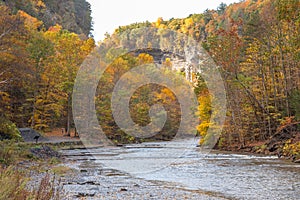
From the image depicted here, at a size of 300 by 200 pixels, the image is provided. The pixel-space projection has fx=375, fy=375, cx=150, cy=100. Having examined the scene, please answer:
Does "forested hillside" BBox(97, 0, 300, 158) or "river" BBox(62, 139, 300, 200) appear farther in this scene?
"forested hillside" BBox(97, 0, 300, 158)

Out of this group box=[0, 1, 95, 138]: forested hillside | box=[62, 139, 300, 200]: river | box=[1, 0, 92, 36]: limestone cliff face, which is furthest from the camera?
box=[1, 0, 92, 36]: limestone cliff face

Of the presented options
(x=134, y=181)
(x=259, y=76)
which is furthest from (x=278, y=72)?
(x=134, y=181)

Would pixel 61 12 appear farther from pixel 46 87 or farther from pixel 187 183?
pixel 187 183

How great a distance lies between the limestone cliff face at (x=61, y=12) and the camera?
228ft

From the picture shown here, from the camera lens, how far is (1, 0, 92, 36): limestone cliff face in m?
69.6

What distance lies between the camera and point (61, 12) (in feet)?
292

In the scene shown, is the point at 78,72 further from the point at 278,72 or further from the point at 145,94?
the point at 278,72

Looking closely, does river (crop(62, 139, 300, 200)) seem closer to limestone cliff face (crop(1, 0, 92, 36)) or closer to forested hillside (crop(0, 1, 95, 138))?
forested hillside (crop(0, 1, 95, 138))

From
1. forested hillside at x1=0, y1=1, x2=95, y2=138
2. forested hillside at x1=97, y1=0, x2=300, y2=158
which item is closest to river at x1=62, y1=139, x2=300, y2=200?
forested hillside at x1=97, y1=0, x2=300, y2=158

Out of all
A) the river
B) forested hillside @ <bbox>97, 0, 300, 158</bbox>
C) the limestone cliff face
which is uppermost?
the limestone cliff face

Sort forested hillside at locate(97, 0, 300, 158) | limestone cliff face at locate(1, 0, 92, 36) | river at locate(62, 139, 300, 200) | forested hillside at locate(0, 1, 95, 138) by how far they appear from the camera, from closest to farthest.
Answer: river at locate(62, 139, 300, 200), forested hillside at locate(97, 0, 300, 158), forested hillside at locate(0, 1, 95, 138), limestone cliff face at locate(1, 0, 92, 36)

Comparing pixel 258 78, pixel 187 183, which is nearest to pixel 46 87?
pixel 258 78

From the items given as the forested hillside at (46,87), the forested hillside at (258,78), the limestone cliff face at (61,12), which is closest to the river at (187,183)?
the forested hillside at (258,78)

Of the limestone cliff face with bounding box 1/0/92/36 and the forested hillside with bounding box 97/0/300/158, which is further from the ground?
the limestone cliff face with bounding box 1/0/92/36
